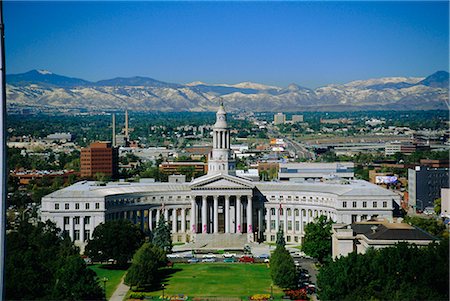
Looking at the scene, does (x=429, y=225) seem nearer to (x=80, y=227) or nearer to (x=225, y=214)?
(x=225, y=214)

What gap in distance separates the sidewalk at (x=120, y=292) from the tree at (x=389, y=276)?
604 inches

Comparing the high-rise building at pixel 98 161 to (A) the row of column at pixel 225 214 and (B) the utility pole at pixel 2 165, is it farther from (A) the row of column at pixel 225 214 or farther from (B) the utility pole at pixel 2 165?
(B) the utility pole at pixel 2 165

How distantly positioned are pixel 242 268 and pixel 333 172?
5307 cm

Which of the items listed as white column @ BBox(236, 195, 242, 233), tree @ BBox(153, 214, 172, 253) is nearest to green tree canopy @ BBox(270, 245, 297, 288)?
tree @ BBox(153, 214, 172, 253)

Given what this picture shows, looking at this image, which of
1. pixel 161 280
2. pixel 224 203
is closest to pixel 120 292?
pixel 161 280

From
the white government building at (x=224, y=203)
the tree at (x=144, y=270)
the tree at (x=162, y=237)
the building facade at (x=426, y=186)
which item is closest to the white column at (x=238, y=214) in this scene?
the white government building at (x=224, y=203)

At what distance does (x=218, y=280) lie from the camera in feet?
247

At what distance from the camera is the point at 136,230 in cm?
8400

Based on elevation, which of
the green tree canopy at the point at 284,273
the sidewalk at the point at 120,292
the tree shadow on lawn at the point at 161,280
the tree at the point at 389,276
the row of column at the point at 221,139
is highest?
the row of column at the point at 221,139

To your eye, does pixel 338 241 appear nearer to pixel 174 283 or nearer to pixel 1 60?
pixel 174 283

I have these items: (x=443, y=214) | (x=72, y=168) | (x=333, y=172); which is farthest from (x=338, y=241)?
(x=72, y=168)

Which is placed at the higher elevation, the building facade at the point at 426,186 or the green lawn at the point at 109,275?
the building facade at the point at 426,186

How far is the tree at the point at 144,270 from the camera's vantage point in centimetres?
7050

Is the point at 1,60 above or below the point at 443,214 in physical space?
above
